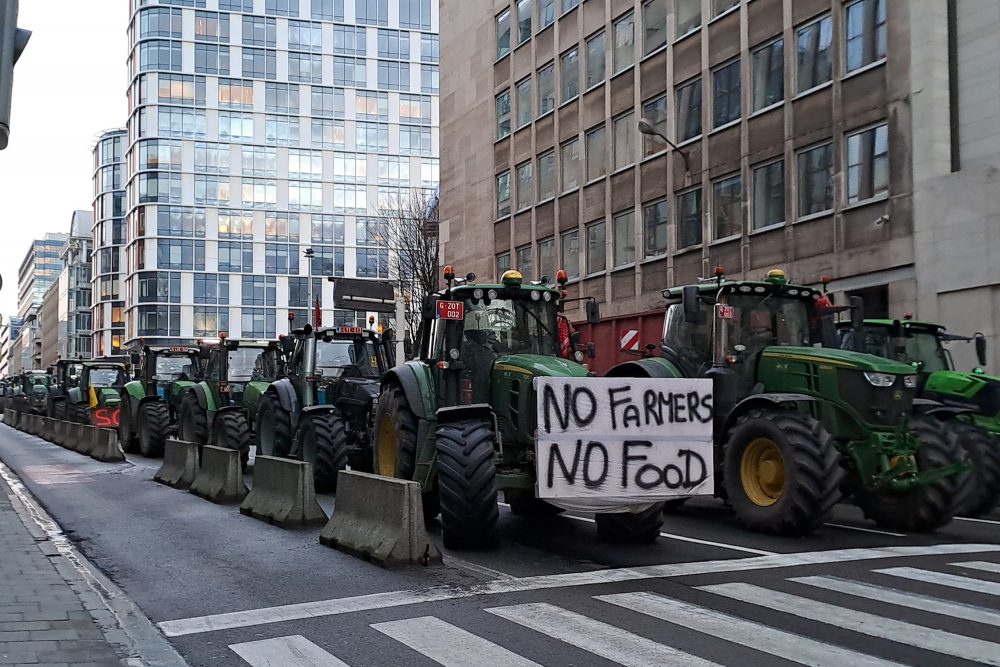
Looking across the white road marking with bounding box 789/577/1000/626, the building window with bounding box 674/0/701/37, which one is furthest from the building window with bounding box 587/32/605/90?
the white road marking with bounding box 789/577/1000/626

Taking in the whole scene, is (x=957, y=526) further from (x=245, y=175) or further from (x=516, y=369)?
(x=245, y=175)

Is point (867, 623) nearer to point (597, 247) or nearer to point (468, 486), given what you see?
point (468, 486)

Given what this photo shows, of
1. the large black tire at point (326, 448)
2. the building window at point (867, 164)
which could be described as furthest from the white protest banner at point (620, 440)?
the building window at point (867, 164)

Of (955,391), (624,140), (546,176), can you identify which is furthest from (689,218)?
(955,391)

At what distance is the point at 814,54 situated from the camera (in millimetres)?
23594

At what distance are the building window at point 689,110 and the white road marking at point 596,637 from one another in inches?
904

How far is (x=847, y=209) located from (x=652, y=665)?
18.8 metres

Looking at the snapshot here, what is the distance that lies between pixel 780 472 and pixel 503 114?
101 ft

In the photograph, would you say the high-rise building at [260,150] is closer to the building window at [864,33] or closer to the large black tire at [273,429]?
the building window at [864,33]

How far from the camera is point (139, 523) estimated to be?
11875mm

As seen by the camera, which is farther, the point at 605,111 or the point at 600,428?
the point at 605,111

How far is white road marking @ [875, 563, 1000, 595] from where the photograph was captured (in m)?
7.68

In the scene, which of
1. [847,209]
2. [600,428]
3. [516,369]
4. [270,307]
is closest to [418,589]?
[600,428]

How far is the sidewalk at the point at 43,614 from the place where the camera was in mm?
5465
